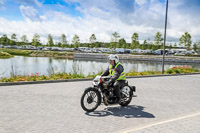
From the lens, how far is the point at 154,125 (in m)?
4.78

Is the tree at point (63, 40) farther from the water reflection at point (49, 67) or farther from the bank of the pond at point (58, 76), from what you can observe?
the bank of the pond at point (58, 76)

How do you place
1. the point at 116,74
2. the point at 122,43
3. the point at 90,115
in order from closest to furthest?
1. the point at 90,115
2. the point at 116,74
3. the point at 122,43

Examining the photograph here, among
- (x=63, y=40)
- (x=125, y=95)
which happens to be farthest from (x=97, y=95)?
(x=63, y=40)

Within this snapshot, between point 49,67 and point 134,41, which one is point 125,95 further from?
point 134,41

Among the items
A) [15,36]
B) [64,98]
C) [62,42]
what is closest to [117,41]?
[62,42]

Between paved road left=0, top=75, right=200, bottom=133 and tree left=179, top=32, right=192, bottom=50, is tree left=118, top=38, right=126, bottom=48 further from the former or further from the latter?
paved road left=0, top=75, right=200, bottom=133

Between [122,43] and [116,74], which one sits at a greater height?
[122,43]

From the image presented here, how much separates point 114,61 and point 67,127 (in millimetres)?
2550

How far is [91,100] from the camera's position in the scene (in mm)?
5941

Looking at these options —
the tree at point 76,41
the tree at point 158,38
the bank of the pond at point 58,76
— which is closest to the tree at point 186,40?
the tree at point 158,38

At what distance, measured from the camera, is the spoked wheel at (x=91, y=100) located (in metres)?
5.85

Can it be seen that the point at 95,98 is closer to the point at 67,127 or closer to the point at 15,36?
the point at 67,127

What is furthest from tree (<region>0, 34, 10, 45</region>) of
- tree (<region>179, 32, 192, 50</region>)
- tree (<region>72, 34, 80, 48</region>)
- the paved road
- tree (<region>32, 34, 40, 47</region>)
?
the paved road

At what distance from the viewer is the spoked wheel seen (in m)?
5.85
